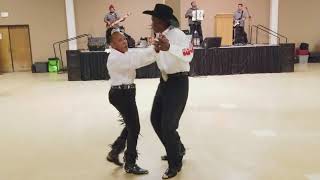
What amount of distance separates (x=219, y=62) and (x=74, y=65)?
3993mm

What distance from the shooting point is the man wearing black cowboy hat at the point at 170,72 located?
322 centimetres

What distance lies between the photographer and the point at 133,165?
3.69 meters

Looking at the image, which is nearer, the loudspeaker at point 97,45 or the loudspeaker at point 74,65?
the loudspeaker at point 74,65

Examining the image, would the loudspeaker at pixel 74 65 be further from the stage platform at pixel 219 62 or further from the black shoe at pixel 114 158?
the black shoe at pixel 114 158

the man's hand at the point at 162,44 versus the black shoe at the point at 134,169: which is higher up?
the man's hand at the point at 162,44

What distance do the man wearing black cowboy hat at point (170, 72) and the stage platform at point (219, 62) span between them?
23.5 feet

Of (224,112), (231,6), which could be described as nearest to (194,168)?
(224,112)

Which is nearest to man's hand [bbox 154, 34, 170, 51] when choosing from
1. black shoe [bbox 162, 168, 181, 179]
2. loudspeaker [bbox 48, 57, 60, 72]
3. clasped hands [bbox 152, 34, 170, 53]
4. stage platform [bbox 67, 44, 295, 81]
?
clasped hands [bbox 152, 34, 170, 53]

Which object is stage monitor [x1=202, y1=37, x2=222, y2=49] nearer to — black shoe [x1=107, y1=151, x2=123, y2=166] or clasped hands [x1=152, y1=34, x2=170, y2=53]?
black shoe [x1=107, y1=151, x2=123, y2=166]

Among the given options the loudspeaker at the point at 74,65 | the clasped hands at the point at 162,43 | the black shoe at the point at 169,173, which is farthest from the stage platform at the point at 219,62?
the clasped hands at the point at 162,43

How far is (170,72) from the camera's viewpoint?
3.28 m

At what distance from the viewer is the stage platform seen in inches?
415

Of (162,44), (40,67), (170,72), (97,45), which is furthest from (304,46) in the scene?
(162,44)

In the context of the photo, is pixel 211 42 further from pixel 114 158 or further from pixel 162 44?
pixel 162 44
